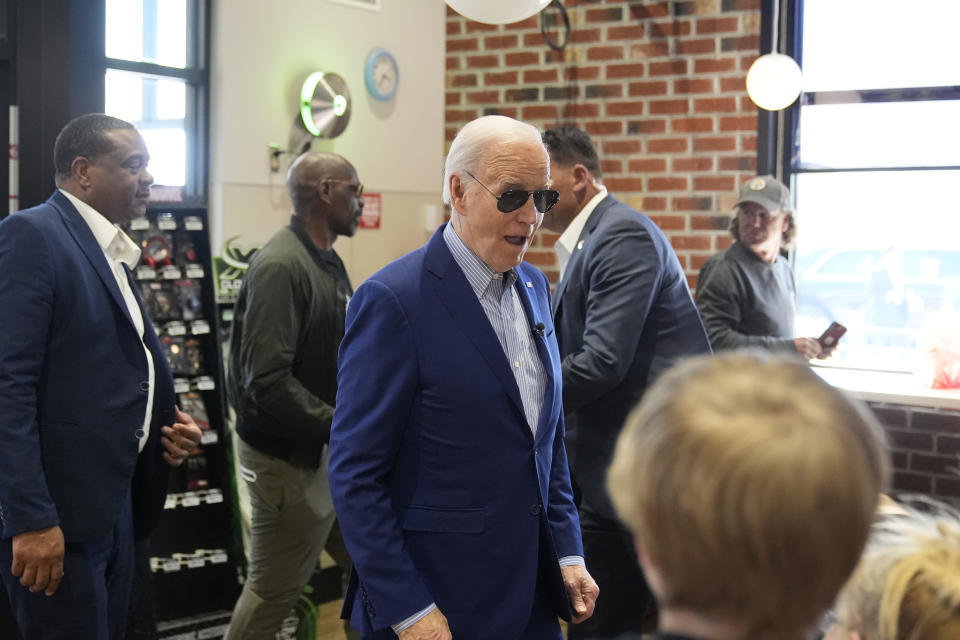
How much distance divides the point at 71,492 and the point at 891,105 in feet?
12.1

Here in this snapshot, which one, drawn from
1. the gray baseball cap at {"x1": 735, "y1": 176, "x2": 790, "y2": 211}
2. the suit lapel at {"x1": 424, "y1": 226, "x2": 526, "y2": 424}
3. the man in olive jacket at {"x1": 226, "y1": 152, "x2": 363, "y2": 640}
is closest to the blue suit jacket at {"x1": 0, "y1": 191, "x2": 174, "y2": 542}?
the man in olive jacket at {"x1": 226, "y1": 152, "x2": 363, "y2": 640}

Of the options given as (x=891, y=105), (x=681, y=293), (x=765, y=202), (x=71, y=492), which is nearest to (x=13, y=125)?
(x=71, y=492)

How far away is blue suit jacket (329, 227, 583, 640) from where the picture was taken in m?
1.66

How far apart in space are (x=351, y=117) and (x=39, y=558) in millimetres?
2967

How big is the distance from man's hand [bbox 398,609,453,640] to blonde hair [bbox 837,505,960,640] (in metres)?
0.75

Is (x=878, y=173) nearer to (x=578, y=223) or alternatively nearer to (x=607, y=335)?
(x=578, y=223)

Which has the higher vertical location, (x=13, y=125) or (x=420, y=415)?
(x=13, y=125)

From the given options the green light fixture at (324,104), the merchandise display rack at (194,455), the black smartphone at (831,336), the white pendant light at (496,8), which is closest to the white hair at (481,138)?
the white pendant light at (496,8)

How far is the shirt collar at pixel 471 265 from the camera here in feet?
5.98

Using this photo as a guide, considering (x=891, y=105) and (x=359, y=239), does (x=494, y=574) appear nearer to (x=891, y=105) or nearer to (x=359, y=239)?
(x=359, y=239)

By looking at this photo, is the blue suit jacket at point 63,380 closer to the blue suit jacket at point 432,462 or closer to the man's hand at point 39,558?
the man's hand at point 39,558

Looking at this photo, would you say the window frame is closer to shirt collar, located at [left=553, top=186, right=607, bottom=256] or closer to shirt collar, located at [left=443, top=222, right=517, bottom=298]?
shirt collar, located at [left=553, top=186, right=607, bottom=256]

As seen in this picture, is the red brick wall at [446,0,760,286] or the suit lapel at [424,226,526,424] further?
the red brick wall at [446,0,760,286]

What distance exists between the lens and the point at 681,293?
258 centimetres
